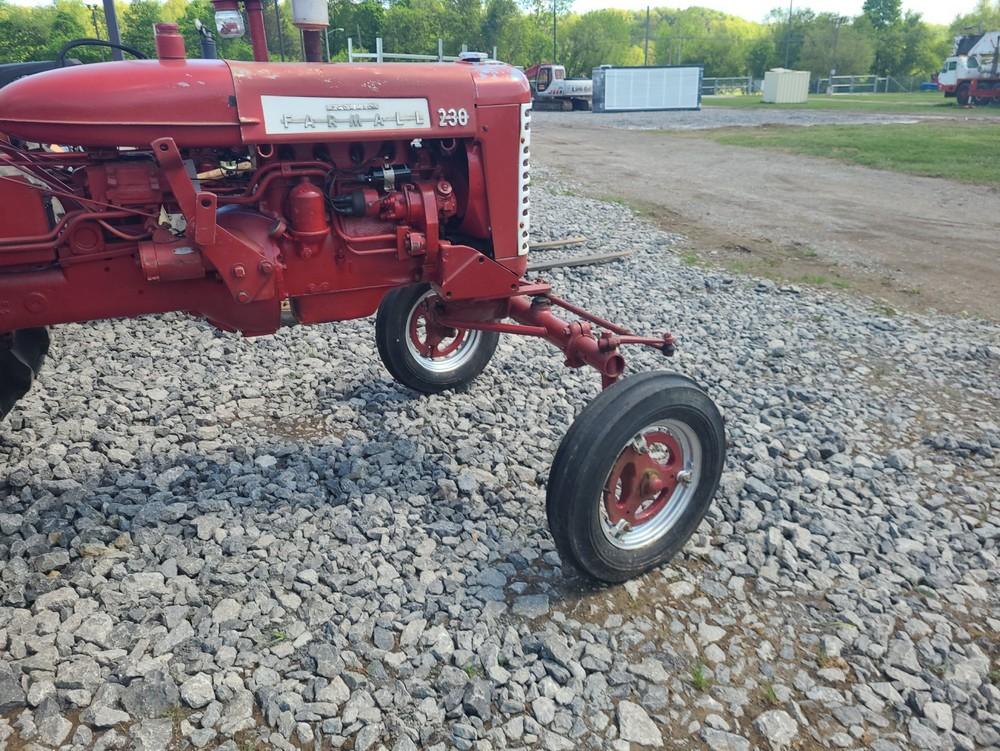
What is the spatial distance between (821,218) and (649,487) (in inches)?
346

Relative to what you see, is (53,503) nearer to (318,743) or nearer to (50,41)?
(318,743)

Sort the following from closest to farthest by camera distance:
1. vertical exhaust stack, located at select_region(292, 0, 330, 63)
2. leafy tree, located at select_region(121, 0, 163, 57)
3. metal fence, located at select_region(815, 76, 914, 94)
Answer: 1. vertical exhaust stack, located at select_region(292, 0, 330, 63)
2. leafy tree, located at select_region(121, 0, 163, 57)
3. metal fence, located at select_region(815, 76, 914, 94)

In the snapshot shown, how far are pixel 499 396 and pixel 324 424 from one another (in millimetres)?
1058

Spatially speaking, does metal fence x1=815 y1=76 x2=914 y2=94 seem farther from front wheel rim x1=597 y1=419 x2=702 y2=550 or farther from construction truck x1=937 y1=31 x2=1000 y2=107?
front wheel rim x1=597 y1=419 x2=702 y2=550

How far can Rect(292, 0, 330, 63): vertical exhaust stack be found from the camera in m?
3.34


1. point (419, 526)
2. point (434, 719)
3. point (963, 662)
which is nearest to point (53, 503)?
point (419, 526)

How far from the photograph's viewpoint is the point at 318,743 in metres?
2.36

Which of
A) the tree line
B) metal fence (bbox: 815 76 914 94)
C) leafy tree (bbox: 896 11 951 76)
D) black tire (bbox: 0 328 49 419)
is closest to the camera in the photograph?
black tire (bbox: 0 328 49 419)

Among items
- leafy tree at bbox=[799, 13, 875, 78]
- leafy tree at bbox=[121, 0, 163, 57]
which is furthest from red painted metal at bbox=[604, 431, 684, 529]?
leafy tree at bbox=[799, 13, 875, 78]

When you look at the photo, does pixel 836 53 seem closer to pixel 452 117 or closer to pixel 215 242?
pixel 452 117

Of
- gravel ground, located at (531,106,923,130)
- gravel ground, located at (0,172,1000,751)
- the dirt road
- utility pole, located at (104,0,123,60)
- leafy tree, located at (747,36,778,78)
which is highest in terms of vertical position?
leafy tree, located at (747,36,778,78)

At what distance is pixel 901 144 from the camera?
18094 mm

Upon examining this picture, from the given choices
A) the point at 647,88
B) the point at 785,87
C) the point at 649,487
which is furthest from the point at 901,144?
the point at 785,87

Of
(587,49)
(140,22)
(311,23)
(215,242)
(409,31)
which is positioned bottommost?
(215,242)
